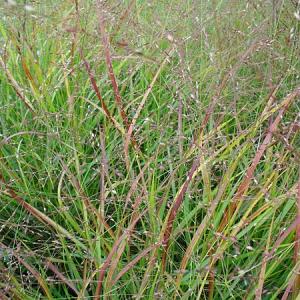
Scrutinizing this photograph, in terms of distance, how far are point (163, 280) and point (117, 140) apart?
0.52 m

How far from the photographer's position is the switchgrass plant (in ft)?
3.76

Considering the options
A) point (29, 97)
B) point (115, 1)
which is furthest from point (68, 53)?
point (115, 1)

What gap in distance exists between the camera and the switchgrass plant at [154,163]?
1.15 m

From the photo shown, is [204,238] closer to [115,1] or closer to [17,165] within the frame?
[17,165]

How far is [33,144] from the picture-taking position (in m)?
1.51

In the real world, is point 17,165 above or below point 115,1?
below

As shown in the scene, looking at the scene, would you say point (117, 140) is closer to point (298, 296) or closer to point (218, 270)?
point (218, 270)

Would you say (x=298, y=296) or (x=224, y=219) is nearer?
(x=298, y=296)

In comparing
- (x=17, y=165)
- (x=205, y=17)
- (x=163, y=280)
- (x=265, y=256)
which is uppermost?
(x=205, y=17)

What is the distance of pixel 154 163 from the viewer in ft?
4.30

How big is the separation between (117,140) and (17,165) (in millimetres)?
266

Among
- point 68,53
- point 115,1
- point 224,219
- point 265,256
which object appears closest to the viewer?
point 265,256

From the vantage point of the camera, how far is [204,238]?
1206mm

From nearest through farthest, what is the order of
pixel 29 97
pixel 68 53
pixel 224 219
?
pixel 224 219 → pixel 29 97 → pixel 68 53
